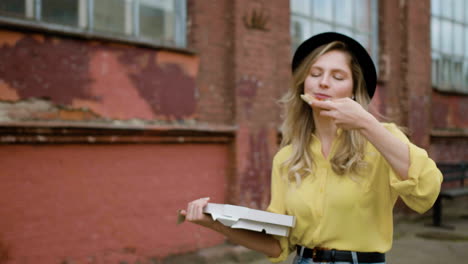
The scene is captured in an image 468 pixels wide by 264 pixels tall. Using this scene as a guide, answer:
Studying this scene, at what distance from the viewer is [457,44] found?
9.30 m

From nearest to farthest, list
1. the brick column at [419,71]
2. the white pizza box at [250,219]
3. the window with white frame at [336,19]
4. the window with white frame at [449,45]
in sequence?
the white pizza box at [250,219] < the window with white frame at [336,19] < the brick column at [419,71] < the window with white frame at [449,45]

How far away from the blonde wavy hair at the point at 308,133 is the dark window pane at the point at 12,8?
9.44 feet

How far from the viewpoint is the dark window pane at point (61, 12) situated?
13.3 feet

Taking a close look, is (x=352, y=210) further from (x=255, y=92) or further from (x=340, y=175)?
(x=255, y=92)

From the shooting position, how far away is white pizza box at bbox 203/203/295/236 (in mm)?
1711

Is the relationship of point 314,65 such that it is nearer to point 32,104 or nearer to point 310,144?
point 310,144

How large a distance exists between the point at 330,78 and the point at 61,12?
3176 mm

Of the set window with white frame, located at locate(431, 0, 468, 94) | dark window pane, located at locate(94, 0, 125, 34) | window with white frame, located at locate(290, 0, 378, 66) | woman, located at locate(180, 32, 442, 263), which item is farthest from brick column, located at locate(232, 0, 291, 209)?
window with white frame, located at locate(431, 0, 468, 94)

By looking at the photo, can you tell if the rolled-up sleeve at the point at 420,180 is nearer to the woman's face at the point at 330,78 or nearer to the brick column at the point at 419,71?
the woman's face at the point at 330,78

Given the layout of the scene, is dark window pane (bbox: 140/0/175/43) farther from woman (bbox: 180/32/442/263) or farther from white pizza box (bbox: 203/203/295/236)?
white pizza box (bbox: 203/203/295/236)

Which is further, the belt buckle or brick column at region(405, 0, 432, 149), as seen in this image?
brick column at region(405, 0, 432, 149)

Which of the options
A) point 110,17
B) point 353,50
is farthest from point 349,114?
point 110,17

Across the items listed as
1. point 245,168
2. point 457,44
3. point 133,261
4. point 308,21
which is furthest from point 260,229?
point 457,44

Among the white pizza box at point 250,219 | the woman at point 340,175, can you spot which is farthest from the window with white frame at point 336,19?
the white pizza box at point 250,219
